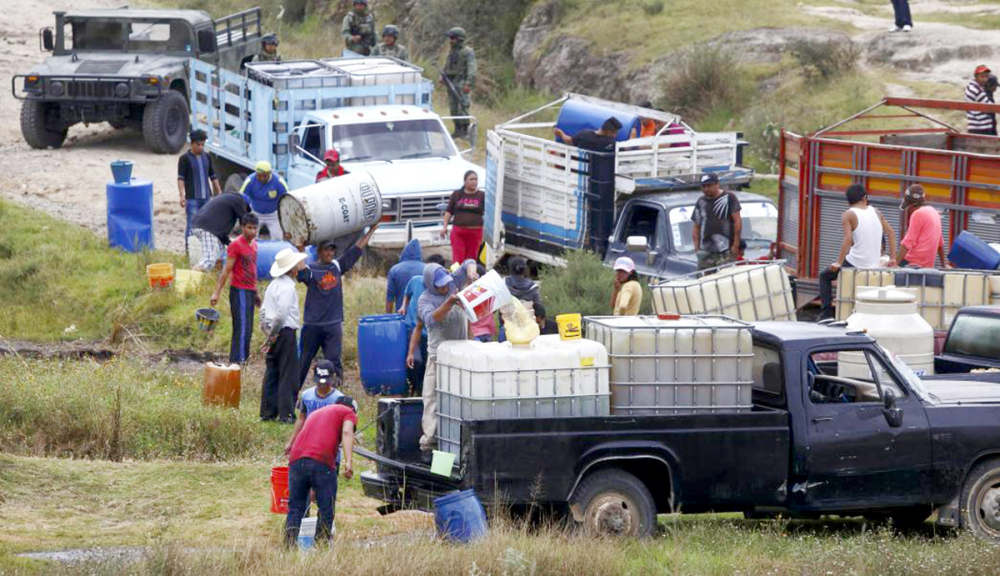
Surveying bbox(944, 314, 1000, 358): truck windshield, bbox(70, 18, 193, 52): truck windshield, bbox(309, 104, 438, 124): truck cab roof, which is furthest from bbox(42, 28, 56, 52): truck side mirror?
bbox(944, 314, 1000, 358): truck windshield

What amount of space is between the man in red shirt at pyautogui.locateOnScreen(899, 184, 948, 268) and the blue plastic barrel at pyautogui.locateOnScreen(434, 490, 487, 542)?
20.4ft

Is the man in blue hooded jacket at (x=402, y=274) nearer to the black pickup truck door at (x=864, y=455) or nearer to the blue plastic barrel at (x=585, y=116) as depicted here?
the blue plastic barrel at (x=585, y=116)

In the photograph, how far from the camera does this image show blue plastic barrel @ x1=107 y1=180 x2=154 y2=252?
18.9 metres

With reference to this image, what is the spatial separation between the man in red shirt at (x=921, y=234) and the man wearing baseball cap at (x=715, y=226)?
168cm

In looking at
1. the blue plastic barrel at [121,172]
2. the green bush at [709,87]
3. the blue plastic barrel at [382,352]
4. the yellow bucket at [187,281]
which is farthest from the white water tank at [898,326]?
the green bush at [709,87]

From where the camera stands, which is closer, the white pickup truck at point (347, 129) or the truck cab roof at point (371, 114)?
the white pickup truck at point (347, 129)

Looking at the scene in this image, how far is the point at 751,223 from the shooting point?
15797 millimetres

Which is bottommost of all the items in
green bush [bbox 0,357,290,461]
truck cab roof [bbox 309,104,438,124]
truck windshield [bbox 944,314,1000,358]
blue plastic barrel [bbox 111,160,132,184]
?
green bush [bbox 0,357,290,461]

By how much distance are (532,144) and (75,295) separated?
548cm

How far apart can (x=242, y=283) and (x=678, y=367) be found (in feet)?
19.6

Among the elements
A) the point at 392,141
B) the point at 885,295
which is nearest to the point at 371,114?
the point at 392,141

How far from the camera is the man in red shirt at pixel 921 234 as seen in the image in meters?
13.5

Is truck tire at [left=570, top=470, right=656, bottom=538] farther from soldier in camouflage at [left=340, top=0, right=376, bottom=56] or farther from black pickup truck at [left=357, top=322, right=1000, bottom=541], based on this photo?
soldier in camouflage at [left=340, top=0, right=376, bottom=56]

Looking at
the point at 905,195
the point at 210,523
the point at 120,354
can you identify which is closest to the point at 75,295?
the point at 120,354
